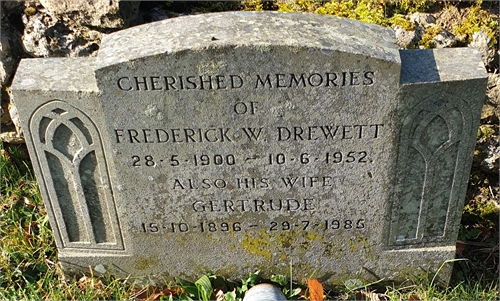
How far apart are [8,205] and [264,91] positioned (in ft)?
7.12

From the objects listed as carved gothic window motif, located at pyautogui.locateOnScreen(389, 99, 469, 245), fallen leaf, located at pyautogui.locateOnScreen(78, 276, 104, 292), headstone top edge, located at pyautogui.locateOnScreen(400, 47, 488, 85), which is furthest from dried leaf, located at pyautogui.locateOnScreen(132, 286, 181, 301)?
headstone top edge, located at pyautogui.locateOnScreen(400, 47, 488, 85)

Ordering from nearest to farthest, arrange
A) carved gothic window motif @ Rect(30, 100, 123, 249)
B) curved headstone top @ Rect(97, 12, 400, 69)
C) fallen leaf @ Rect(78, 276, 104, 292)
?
curved headstone top @ Rect(97, 12, 400, 69)
carved gothic window motif @ Rect(30, 100, 123, 249)
fallen leaf @ Rect(78, 276, 104, 292)

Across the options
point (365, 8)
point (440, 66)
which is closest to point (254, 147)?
point (440, 66)

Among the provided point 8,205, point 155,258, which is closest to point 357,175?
point 155,258

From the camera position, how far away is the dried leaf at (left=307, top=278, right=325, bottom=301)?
10.9ft

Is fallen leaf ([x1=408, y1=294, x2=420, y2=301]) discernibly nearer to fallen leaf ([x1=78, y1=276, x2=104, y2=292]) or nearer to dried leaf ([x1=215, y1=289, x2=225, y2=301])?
dried leaf ([x1=215, y1=289, x2=225, y2=301])

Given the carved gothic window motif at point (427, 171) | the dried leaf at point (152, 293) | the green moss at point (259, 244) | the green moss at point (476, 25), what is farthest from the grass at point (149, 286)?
the green moss at point (476, 25)

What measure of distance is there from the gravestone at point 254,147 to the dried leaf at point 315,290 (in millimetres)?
74

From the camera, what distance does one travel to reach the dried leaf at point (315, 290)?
3309mm

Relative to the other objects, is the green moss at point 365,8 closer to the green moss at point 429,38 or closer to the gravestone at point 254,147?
the green moss at point 429,38

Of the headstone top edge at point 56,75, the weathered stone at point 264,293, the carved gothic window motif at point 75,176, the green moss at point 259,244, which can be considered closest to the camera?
the headstone top edge at point 56,75

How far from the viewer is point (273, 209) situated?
3.16m

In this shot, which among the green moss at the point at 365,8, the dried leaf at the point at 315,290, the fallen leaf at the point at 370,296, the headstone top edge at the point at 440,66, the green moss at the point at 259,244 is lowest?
the fallen leaf at the point at 370,296

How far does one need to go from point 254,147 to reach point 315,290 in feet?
3.26
